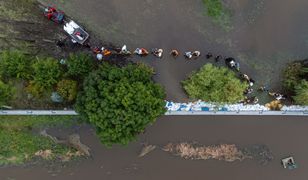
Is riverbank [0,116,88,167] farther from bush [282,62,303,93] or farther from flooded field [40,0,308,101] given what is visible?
bush [282,62,303,93]

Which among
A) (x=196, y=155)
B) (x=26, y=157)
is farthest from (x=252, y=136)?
(x=26, y=157)

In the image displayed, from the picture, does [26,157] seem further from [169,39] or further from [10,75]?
[169,39]

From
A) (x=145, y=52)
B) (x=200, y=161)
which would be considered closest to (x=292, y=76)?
(x=200, y=161)

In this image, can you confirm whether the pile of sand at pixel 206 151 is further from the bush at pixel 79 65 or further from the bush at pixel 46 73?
the bush at pixel 46 73

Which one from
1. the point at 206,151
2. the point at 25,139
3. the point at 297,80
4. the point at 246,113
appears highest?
the point at 297,80

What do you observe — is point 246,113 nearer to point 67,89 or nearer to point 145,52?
point 145,52

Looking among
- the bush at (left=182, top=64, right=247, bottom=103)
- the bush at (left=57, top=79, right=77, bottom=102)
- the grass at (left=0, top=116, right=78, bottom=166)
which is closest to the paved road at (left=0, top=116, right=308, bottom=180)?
the grass at (left=0, top=116, right=78, bottom=166)
